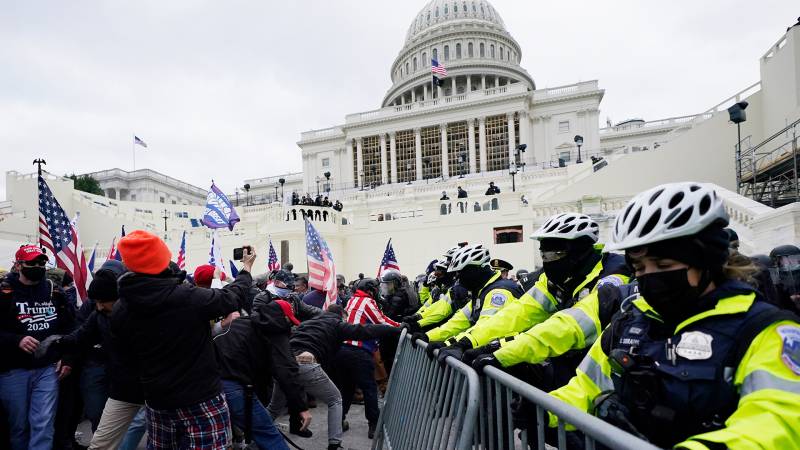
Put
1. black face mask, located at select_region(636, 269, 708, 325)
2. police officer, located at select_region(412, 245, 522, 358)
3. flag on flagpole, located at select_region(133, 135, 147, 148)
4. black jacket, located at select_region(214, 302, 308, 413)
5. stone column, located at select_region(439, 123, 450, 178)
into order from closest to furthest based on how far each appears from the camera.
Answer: black face mask, located at select_region(636, 269, 708, 325) < police officer, located at select_region(412, 245, 522, 358) < black jacket, located at select_region(214, 302, 308, 413) < flag on flagpole, located at select_region(133, 135, 147, 148) < stone column, located at select_region(439, 123, 450, 178)

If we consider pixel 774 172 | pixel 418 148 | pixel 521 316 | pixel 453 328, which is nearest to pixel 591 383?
Answer: pixel 521 316

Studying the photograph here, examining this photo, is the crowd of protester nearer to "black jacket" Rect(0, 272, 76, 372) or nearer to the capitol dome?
"black jacket" Rect(0, 272, 76, 372)

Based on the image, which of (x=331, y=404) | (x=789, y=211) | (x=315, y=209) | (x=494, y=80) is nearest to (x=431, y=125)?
(x=494, y=80)

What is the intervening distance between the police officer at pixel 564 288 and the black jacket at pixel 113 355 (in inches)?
102

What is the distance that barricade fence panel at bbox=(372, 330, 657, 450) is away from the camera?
1673 millimetres

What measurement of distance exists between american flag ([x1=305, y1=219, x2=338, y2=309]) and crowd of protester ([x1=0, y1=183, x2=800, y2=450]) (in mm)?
2856

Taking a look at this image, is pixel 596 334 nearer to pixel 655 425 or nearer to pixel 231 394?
pixel 655 425

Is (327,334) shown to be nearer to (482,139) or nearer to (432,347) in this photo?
(432,347)

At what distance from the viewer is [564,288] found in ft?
11.3

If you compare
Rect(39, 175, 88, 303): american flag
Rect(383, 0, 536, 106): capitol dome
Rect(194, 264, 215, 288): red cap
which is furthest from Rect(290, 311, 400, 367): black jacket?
Rect(383, 0, 536, 106): capitol dome

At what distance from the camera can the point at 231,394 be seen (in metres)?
4.50

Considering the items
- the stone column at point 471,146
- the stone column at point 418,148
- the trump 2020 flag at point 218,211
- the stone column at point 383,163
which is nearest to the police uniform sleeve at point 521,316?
the trump 2020 flag at point 218,211

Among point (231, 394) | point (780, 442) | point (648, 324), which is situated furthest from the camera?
point (231, 394)

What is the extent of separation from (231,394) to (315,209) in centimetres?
2058
